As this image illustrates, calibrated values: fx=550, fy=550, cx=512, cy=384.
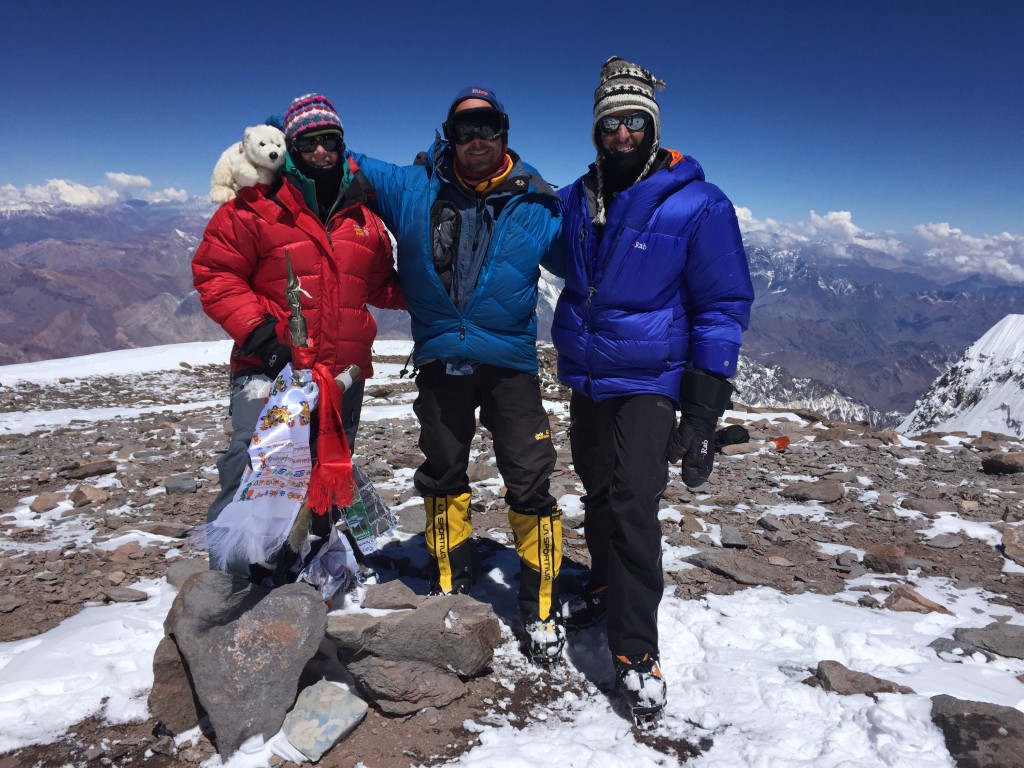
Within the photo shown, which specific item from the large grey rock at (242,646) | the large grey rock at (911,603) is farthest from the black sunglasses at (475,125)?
the large grey rock at (911,603)

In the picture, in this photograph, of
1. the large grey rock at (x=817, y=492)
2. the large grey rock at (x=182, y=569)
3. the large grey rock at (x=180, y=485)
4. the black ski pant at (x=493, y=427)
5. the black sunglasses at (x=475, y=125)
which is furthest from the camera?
the large grey rock at (x=817, y=492)

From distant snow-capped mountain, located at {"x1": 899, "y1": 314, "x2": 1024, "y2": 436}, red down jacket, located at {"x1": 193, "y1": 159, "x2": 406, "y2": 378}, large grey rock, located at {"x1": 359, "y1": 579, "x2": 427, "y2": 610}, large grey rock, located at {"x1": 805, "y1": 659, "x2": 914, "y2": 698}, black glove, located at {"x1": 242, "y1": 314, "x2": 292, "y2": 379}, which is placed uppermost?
red down jacket, located at {"x1": 193, "y1": 159, "x2": 406, "y2": 378}

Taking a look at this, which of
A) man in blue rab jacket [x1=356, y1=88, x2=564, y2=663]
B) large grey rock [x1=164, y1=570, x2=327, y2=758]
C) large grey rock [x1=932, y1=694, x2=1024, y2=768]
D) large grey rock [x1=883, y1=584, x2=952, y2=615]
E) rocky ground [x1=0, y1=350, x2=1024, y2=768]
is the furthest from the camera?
large grey rock [x1=883, y1=584, x2=952, y2=615]

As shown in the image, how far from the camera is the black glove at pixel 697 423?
3305 mm

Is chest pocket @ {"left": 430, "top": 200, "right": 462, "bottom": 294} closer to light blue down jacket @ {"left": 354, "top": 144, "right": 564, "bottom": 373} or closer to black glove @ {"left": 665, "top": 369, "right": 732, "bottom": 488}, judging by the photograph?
light blue down jacket @ {"left": 354, "top": 144, "right": 564, "bottom": 373}

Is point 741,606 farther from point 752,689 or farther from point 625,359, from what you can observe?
point 625,359

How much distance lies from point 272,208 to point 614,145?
2.14 meters

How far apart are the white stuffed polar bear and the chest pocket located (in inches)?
38.4

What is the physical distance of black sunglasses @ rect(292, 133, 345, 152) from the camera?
3.43 meters

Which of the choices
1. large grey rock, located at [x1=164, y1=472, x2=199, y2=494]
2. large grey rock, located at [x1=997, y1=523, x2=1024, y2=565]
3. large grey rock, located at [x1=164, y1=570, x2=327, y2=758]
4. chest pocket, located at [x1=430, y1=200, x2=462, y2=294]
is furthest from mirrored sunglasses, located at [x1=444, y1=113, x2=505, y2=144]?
large grey rock, located at [x1=997, y1=523, x2=1024, y2=565]

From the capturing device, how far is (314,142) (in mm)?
3455

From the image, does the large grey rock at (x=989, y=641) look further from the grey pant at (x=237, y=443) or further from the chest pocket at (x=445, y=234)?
the grey pant at (x=237, y=443)

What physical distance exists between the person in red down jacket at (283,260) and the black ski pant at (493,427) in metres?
0.69

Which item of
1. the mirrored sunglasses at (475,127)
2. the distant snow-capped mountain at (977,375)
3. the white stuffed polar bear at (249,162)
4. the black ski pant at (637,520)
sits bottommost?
the distant snow-capped mountain at (977,375)
